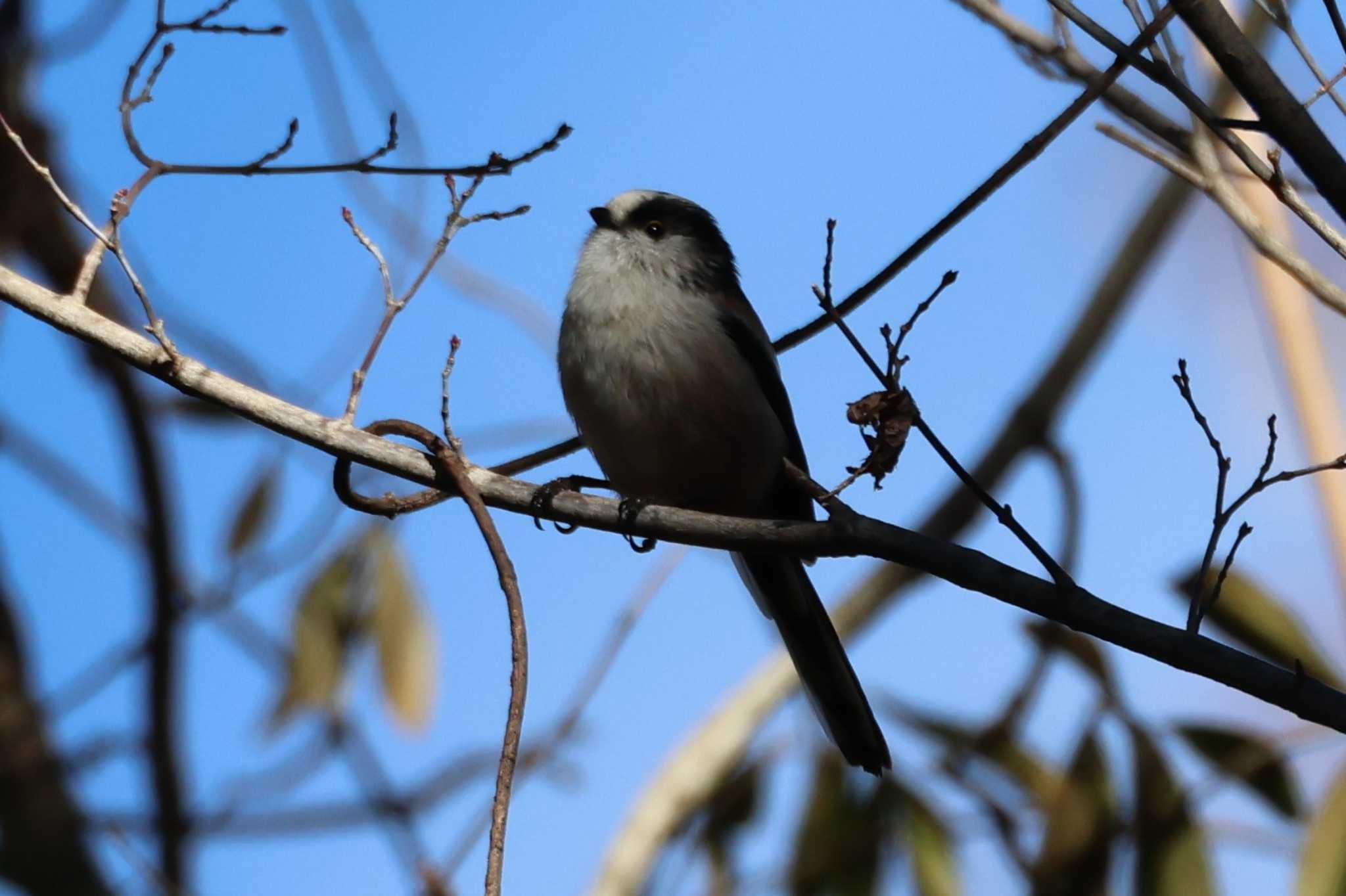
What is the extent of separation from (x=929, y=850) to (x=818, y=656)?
166 cm

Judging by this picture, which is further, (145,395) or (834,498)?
(145,395)

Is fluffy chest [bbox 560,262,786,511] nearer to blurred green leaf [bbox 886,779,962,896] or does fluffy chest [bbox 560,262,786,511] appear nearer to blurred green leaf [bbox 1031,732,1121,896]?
blurred green leaf [bbox 1031,732,1121,896]

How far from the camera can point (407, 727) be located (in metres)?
5.70

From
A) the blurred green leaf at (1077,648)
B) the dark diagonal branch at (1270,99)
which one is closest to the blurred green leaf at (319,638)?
the blurred green leaf at (1077,648)

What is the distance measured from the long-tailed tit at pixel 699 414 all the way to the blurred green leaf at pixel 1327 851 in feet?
4.55

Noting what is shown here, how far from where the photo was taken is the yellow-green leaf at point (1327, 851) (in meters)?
3.95

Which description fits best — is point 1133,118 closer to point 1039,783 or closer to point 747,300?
point 747,300

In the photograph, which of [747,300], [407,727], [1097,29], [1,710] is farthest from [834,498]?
[1,710]

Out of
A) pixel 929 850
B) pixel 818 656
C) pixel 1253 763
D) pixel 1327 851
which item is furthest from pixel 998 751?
pixel 818 656

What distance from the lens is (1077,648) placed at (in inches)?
192

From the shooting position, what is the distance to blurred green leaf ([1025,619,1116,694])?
479 centimetres

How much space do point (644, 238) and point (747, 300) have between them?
38 cm

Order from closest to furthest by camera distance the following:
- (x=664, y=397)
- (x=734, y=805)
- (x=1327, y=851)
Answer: (x=664, y=397)
(x=1327, y=851)
(x=734, y=805)

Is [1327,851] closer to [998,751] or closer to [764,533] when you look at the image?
[998,751]
